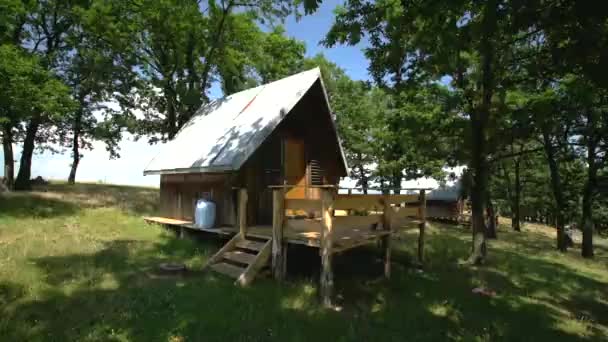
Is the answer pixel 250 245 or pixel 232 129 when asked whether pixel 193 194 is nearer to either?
pixel 232 129

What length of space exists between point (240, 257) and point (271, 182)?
10.1 ft

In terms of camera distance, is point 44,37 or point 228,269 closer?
point 228,269

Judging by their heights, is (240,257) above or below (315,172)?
below

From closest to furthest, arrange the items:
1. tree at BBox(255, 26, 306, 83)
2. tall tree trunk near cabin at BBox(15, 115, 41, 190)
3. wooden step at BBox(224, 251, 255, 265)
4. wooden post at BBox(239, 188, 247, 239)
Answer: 1. wooden step at BBox(224, 251, 255, 265)
2. wooden post at BBox(239, 188, 247, 239)
3. tall tree trunk near cabin at BBox(15, 115, 41, 190)
4. tree at BBox(255, 26, 306, 83)

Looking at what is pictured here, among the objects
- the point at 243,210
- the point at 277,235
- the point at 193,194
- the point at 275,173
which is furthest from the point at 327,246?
the point at 193,194

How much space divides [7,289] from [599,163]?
23.7 meters

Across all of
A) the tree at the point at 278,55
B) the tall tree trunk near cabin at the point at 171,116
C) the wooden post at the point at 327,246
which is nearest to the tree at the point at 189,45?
the tall tree trunk near cabin at the point at 171,116

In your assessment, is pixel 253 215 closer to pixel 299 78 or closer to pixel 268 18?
pixel 299 78

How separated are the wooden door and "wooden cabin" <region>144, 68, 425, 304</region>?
33mm

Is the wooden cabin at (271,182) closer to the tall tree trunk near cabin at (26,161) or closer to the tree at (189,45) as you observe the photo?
the tree at (189,45)

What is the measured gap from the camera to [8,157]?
66.1 ft

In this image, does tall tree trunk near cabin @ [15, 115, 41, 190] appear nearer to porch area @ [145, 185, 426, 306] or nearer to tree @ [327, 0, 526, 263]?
porch area @ [145, 185, 426, 306]

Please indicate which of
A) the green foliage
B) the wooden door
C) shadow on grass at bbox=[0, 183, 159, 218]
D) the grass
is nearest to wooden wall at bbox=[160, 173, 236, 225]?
the grass

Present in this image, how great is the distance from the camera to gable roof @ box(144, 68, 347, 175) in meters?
9.75
